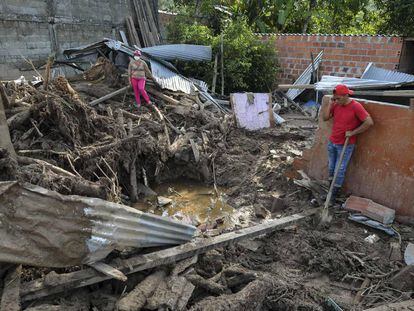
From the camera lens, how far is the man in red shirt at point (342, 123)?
567cm

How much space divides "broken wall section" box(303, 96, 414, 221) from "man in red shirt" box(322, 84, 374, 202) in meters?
0.16

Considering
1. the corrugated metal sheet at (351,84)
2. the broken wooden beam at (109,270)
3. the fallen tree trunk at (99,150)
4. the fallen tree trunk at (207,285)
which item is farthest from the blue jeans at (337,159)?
the broken wooden beam at (109,270)

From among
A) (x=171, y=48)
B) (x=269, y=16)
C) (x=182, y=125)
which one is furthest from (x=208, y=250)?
(x=269, y=16)

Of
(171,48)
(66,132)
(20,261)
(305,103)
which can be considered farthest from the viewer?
(305,103)

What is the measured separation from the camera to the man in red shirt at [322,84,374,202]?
5.67 metres

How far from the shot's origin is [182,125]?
354 inches

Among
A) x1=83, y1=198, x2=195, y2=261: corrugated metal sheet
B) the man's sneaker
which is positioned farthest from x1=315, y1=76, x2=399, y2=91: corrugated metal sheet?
x1=83, y1=198, x2=195, y2=261: corrugated metal sheet

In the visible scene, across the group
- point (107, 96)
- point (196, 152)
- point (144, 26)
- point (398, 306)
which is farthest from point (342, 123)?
point (144, 26)

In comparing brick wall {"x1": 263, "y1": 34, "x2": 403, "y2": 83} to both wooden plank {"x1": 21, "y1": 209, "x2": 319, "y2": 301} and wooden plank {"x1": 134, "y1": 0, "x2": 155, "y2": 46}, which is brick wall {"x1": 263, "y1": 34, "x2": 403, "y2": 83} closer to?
wooden plank {"x1": 134, "y1": 0, "x2": 155, "y2": 46}

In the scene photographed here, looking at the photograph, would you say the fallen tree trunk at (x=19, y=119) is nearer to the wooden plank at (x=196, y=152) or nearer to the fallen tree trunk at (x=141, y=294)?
the wooden plank at (x=196, y=152)

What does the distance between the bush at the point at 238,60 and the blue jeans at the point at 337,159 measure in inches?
284

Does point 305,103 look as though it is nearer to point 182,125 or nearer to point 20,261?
point 182,125

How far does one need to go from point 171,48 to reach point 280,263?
8.52 meters

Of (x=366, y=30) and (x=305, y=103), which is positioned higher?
(x=366, y=30)
